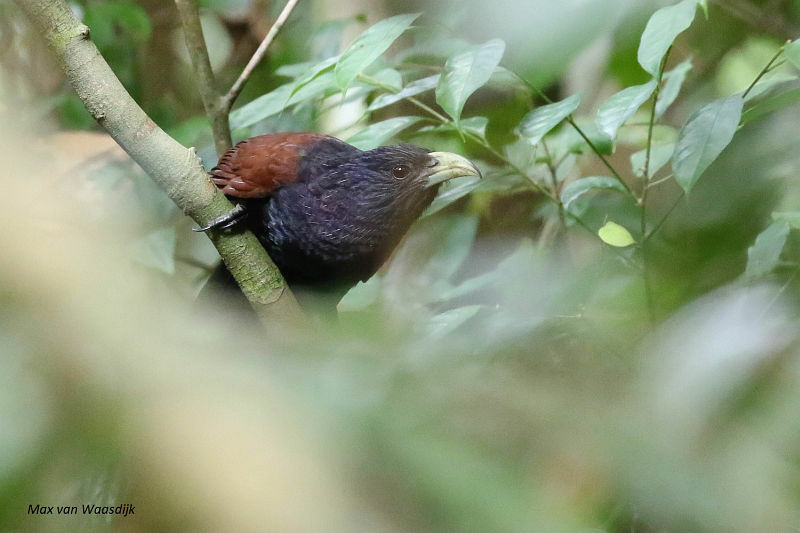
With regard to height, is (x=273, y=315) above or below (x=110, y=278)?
below

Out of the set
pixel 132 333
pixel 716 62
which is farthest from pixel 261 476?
pixel 716 62

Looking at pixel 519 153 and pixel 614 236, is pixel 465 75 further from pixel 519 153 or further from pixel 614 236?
pixel 519 153

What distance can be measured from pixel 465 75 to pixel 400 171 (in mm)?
816

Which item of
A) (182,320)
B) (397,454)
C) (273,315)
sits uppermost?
(182,320)

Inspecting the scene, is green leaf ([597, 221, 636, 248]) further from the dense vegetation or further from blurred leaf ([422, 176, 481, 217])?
the dense vegetation

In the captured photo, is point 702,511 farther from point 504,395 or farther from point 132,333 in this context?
point 132,333

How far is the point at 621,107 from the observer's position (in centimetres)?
171

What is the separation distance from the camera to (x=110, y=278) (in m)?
0.55

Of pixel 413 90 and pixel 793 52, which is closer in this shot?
pixel 793 52

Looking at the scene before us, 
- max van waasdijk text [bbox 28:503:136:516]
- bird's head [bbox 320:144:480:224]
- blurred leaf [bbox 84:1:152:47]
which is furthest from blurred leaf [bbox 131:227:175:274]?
max van waasdijk text [bbox 28:503:136:516]

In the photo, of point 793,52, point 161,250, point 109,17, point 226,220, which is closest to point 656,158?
point 793,52

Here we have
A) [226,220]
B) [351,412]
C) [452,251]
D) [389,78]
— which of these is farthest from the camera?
[452,251]

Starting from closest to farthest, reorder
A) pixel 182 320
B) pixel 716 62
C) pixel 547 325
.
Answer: pixel 182 320 → pixel 547 325 → pixel 716 62

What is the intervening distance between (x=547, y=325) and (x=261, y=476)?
1279mm
